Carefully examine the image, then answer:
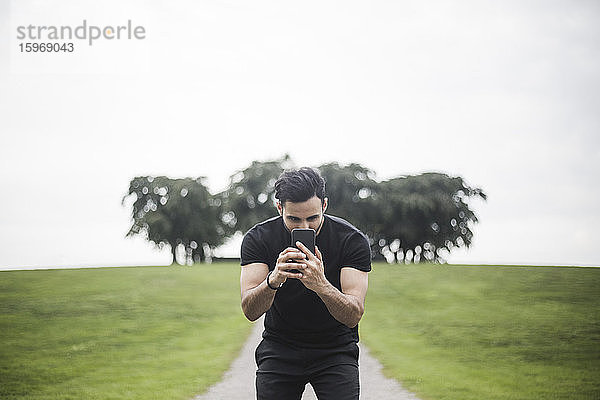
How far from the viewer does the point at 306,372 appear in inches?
167

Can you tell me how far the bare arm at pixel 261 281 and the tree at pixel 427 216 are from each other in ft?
130

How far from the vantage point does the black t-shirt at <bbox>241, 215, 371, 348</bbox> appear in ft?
13.9

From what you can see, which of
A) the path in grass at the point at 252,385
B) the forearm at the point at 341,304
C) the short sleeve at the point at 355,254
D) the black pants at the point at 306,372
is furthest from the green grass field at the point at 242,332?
the forearm at the point at 341,304

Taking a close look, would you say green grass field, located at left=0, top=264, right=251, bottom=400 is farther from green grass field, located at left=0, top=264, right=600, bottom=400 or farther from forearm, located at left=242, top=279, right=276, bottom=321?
forearm, located at left=242, top=279, right=276, bottom=321

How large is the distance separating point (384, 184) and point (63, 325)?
1123 inches

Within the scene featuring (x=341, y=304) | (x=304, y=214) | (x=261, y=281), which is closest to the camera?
(x=341, y=304)

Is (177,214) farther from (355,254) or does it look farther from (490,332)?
(355,254)

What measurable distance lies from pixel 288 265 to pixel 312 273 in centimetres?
16

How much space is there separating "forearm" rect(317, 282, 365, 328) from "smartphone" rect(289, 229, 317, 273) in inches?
12.2

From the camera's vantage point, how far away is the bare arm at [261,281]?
12.6 feet

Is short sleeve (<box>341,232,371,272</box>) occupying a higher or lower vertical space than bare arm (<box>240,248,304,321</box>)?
higher

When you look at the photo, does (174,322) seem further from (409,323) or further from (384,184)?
(384,184)

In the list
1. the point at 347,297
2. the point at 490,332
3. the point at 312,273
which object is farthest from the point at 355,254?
the point at 490,332

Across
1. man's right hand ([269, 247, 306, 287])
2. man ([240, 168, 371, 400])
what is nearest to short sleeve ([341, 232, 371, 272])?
man ([240, 168, 371, 400])
